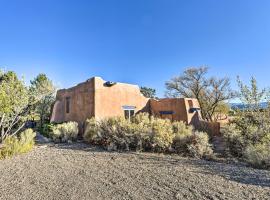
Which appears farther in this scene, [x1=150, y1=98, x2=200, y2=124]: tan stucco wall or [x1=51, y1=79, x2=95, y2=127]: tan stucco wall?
[x1=150, y1=98, x2=200, y2=124]: tan stucco wall

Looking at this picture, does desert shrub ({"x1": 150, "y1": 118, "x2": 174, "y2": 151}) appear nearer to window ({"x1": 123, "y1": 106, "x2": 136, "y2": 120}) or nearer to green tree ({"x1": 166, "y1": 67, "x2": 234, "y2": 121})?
window ({"x1": 123, "y1": 106, "x2": 136, "y2": 120})

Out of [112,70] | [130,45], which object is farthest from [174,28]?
[112,70]

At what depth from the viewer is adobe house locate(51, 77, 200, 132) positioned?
45.5 feet

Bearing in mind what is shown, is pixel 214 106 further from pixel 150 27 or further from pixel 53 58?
pixel 53 58

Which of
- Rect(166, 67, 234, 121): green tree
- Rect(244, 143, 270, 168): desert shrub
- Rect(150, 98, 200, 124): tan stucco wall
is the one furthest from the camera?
Rect(166, 67, 234, 121): green tree

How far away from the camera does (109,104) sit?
14.6m

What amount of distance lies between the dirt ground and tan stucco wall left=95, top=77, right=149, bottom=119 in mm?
7066

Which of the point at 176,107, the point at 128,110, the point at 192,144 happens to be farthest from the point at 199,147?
the point at 176,107

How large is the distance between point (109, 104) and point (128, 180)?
10.0 m

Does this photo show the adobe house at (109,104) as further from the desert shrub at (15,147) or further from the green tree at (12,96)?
the desert shrub at (15,147)

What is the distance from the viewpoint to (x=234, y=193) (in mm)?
3959

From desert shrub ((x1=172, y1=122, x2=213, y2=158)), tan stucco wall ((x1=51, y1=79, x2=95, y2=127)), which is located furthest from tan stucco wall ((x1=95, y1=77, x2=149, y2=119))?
desert shrub ((x1=172, y1=122, x2=213, y2=158))

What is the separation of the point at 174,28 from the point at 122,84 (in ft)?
20.5

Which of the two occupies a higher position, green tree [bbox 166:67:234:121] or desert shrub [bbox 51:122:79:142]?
green tree [bbox 166:67:234:121]
